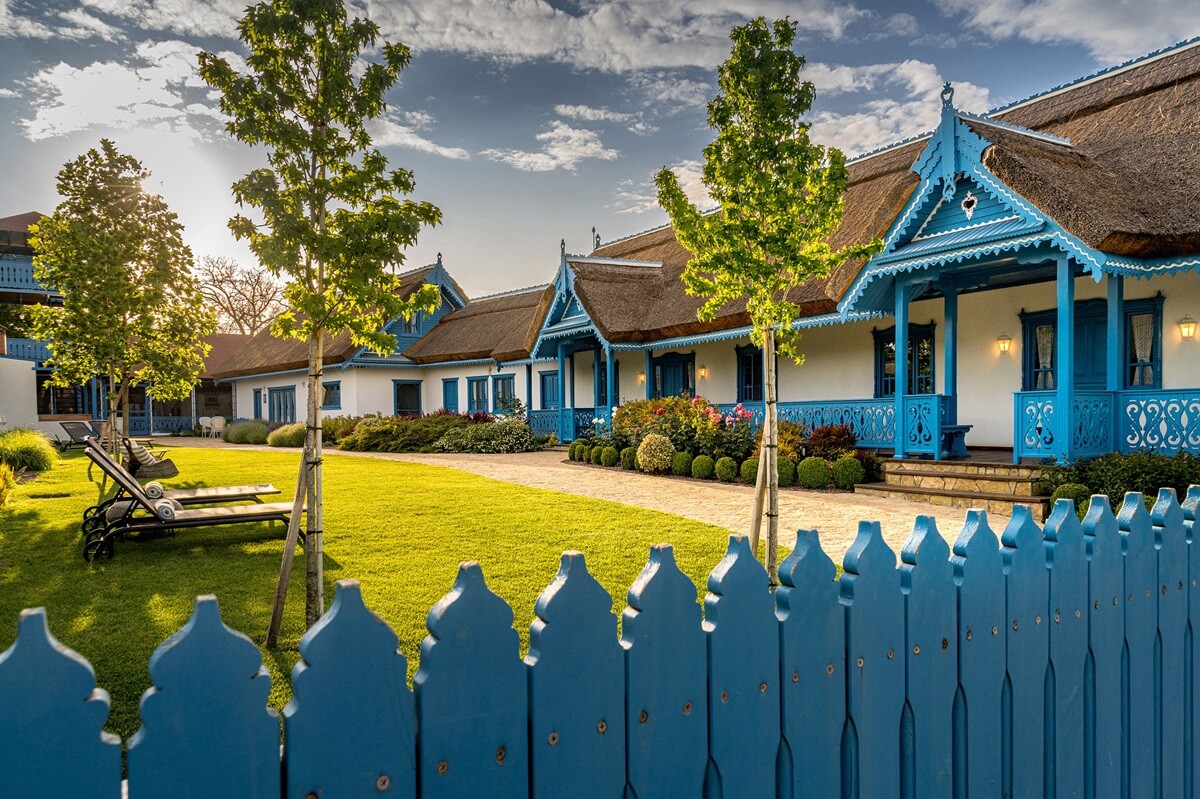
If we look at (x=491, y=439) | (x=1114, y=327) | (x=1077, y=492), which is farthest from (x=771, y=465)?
(x=491, y=439)

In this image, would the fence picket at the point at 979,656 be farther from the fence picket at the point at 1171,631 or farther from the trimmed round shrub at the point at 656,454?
the trimmed round shrub at the point at 656,454

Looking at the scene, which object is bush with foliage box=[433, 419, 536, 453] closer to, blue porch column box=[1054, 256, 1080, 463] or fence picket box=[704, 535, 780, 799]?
blue porch column box=[1054, 256, 1080, 463]

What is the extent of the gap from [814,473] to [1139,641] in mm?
10533

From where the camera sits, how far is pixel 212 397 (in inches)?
1658

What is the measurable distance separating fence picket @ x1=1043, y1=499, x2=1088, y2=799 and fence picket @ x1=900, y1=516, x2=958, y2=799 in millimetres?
489

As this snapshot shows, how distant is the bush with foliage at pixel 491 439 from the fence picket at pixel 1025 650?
21003mm

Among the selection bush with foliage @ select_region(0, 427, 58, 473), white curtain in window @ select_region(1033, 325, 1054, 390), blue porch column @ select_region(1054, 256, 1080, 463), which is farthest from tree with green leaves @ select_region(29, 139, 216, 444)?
white curtain in window @ select_region(1033, 325, 1054, 390)

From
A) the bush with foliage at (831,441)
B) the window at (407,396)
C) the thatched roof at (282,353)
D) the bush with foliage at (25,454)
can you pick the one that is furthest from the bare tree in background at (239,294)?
the bush with foliage at (831,441)

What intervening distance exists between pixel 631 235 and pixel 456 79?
12.0 metres

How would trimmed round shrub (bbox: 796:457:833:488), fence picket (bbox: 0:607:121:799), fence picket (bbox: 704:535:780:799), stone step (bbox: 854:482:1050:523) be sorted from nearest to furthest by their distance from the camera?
fence picket (bbox: 0:607:121:799)
fence picket (bbox: 704:535:780:799)
stone step (bbox: 854:482:1050:523)
trimmed round shrub (bbox: 796:457:833:488)

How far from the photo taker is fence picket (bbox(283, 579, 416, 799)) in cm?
110

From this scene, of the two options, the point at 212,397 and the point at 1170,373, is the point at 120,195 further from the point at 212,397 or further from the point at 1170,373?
the point at 212,397

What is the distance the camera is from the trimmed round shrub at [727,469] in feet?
45.6

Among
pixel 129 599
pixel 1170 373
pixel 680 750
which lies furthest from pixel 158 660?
pixel 1170 373
